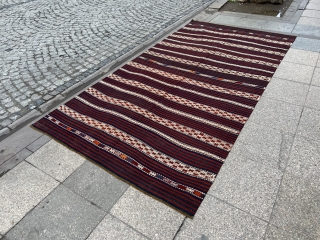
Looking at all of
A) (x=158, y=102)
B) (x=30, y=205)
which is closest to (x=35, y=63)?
(x=158, y=102)

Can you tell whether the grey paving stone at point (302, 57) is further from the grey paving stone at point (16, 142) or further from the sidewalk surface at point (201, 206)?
the grey paving stone at point (16, 142)

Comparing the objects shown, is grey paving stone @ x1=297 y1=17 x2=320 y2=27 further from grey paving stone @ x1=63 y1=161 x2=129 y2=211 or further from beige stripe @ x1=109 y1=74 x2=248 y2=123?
grey paving stone @ x1=63 y1=161 x2=129 y2=211

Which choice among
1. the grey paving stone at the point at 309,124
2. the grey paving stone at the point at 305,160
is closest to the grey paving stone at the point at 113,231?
the grey paving stone at the point at 305,160

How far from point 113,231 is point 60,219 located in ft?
2.12

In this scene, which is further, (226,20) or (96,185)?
(226,20)

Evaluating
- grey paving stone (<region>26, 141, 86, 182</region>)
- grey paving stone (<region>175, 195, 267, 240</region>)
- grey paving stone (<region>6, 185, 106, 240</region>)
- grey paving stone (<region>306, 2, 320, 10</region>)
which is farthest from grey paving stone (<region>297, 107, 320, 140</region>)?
grey paving stone (<region>306, 2, 320, 10</region>)

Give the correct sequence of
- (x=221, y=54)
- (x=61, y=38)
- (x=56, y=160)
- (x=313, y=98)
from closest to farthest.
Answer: (x=56, y=160), (x=313, y=98), (x=221, y=54), (x=61, y=38)

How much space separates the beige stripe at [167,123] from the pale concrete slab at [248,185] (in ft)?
1.09

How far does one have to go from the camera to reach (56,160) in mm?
3646

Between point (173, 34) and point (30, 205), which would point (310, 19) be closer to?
point (173, 34)

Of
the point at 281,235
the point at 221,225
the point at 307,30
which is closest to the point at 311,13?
the point at 307,30

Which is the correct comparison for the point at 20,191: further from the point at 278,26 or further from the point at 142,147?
Result: the point at 278,26

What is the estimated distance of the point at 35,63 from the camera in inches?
231

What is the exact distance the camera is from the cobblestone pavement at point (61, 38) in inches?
200
